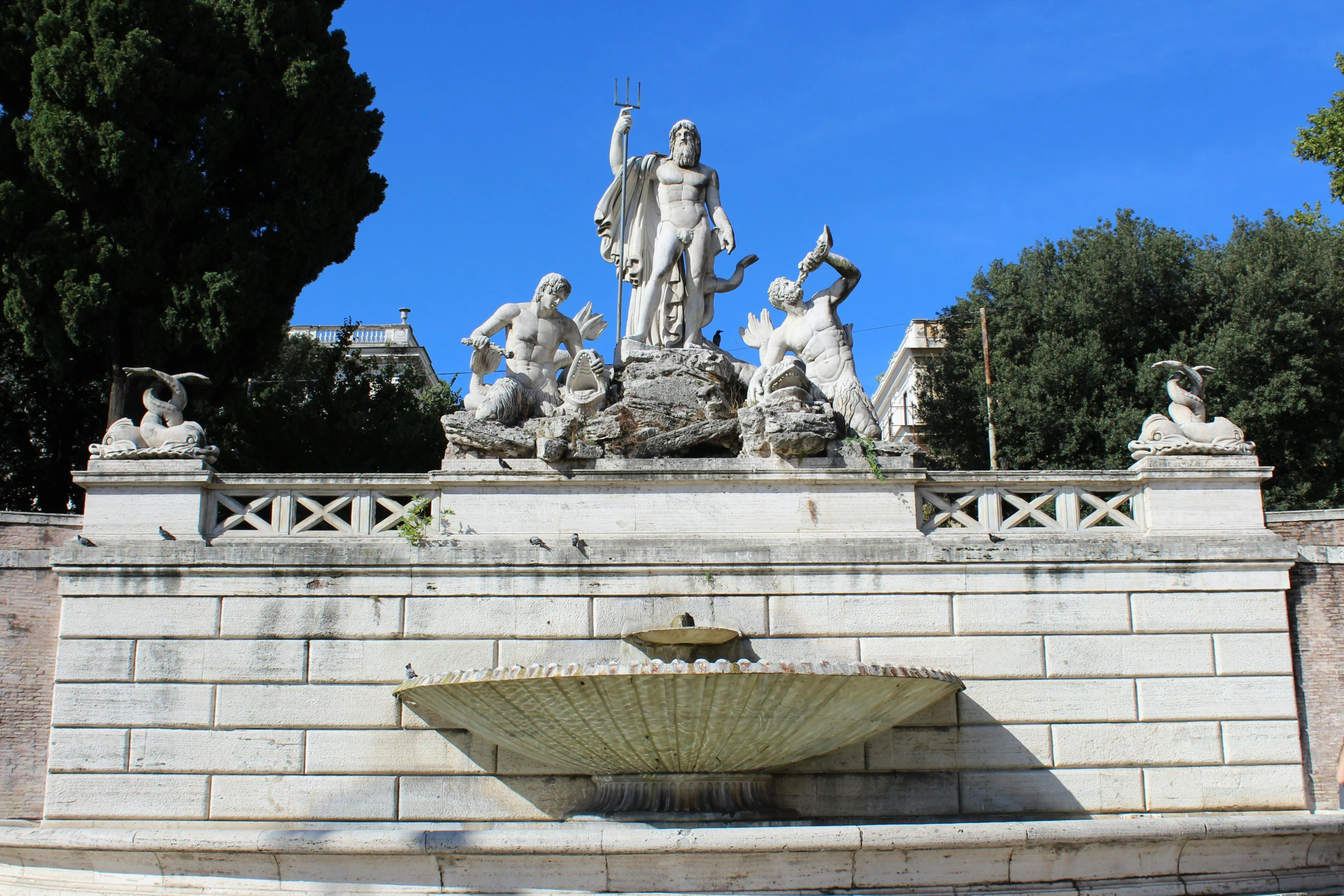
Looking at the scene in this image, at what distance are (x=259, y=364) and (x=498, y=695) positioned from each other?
12.0 metres

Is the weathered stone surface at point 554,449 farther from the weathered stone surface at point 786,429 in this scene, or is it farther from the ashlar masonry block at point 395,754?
the ashlar masonry block at point 395,754

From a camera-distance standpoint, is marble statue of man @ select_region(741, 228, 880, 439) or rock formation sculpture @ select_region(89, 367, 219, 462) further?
marble statue of man @ select_region(741, 228, 880, 439)

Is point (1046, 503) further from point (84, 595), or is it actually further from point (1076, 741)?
point (84, 595)

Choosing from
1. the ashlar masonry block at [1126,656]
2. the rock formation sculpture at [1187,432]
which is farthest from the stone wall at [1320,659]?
the rock formation sculpture at [1187,432]

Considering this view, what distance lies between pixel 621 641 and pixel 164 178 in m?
12.2

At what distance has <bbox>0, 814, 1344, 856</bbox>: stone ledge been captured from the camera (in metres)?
9.88

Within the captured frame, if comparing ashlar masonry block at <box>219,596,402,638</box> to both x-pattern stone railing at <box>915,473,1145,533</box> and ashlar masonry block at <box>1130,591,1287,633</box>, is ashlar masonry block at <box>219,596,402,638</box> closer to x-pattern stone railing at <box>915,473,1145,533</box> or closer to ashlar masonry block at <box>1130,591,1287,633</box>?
x-pattern stone railing at <box>915,473,1145,533</box>

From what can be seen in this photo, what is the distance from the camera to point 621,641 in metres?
12.7

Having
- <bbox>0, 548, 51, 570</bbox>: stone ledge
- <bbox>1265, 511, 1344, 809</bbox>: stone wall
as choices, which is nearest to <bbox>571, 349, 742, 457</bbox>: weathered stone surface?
<bbox>0, 548, 51, 570</bbox>: stone ledge

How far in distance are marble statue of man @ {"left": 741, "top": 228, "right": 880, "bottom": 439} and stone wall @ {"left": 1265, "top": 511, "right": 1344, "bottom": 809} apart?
4932 mm

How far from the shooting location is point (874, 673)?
10812 millimetres

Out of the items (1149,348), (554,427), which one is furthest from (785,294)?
(1149,348)

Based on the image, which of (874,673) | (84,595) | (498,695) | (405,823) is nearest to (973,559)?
(874,673)

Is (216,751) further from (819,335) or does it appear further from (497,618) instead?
(819,335)
